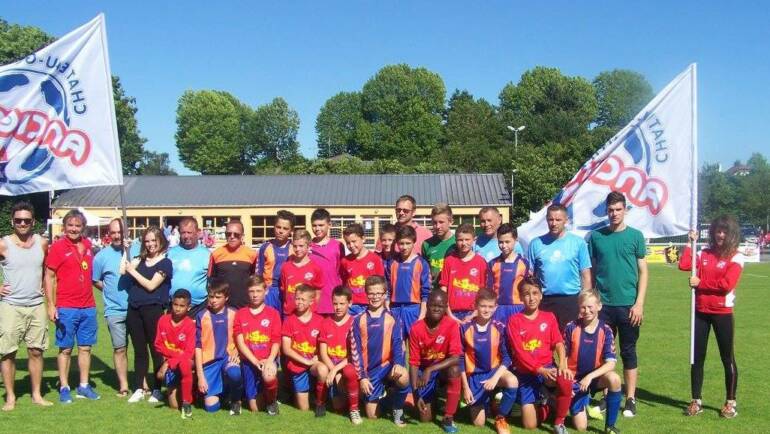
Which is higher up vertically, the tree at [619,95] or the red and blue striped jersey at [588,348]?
the tree at [619,95]

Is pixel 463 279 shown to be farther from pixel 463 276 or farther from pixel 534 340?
pixel 534 340

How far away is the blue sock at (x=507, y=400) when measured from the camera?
583 cm

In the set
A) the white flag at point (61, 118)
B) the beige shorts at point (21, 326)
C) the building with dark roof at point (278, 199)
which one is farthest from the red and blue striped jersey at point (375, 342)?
the building with dark roof at point (278, 199)

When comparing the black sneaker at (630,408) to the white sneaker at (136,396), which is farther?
the white sneaker at (136,396)

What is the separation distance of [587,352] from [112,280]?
4554mm

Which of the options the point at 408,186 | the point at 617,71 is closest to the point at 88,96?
the point at 408,186

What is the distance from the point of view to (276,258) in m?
7.08

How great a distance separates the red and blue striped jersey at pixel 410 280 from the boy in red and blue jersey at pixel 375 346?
0.33m

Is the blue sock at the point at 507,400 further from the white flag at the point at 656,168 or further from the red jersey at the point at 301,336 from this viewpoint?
the white flag at the point at 656,168

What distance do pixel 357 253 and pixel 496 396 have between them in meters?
1.84

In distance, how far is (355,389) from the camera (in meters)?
6.18

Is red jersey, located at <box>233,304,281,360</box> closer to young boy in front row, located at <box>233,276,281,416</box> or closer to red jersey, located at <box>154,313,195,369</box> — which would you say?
young boy in front row, located at <box>233,276,281,416</box>

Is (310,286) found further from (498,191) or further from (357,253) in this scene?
(498,191)

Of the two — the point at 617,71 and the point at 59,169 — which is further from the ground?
the point at 617,71
